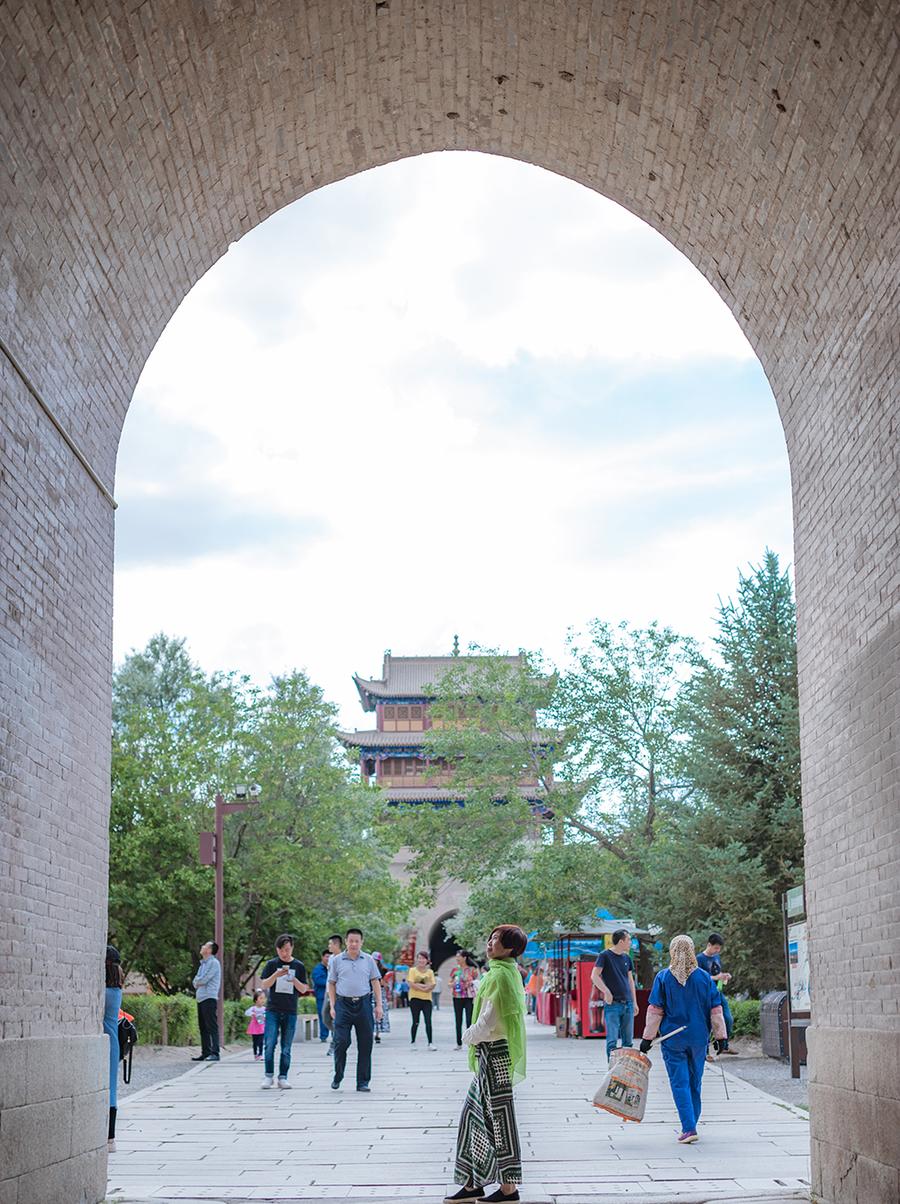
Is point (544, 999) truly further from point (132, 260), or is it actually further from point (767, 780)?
point (132, 260)

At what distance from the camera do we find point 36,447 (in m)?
7.36

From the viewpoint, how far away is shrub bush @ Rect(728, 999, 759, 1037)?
72.5 ft

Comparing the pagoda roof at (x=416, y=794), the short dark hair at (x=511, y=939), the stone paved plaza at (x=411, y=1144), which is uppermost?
the pagoda roof at (x=416, y=794)

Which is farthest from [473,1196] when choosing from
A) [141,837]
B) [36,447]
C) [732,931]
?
[141,837]

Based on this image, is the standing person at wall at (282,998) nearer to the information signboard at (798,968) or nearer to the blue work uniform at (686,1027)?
the blue work uniform at (686,1027)

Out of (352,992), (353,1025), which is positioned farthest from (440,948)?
(352,992)

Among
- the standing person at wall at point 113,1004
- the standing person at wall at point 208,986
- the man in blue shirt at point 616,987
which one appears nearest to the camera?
the standing person at wall at point 113,1004

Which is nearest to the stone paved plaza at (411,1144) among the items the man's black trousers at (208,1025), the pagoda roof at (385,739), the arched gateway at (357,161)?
the arched gateway at (357,161)

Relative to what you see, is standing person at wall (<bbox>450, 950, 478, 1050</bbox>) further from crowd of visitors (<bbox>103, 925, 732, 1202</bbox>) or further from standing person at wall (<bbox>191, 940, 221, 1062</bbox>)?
crowd of visitors (<bbox>103, 925, 732, 1202</bbox>)

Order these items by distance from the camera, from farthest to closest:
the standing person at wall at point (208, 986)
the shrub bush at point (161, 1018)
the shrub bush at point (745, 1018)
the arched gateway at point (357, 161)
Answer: the shrub bush at point (161, 1018), the shrub bush at point (745, 1018), the standing person at wall at point (208, 986), the arched gateway at point (357, 161)

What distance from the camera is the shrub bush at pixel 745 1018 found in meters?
22.1

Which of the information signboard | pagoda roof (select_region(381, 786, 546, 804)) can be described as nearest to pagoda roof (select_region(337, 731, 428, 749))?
pagoda roof (select_region(381, 786, 546, 804))

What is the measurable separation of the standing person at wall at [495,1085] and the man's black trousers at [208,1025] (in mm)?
11078

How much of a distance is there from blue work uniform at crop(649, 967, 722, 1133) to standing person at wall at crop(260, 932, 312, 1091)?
16.4ft
